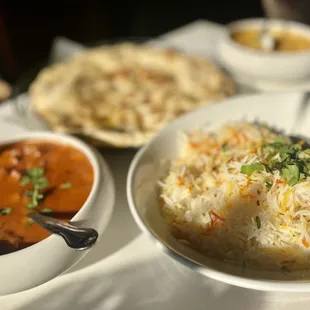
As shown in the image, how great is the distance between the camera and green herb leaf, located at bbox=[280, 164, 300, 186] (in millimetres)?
992

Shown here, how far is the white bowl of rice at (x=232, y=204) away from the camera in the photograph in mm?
928

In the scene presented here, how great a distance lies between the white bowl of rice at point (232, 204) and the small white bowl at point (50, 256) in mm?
84

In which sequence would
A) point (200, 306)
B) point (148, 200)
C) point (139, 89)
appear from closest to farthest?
point (200, 306) < point (148, 200) < point (139, 89)

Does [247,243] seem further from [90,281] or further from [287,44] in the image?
[287,44]

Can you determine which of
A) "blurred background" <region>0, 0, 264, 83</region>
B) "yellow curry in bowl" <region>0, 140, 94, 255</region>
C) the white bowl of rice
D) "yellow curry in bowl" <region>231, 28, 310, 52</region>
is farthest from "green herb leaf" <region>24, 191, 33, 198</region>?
"blurred background" <region>0, 0, 264, 83</region>

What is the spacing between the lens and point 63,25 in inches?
171

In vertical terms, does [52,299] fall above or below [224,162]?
below

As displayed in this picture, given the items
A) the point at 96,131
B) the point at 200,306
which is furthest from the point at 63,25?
the point at 200,306

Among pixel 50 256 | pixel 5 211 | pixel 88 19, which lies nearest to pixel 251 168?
pixel 50 256

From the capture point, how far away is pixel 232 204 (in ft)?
3.37

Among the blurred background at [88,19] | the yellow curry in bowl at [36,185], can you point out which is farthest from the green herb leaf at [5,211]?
the blurred background at [88,19]

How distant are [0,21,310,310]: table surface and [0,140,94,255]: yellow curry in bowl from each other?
16 centimetres

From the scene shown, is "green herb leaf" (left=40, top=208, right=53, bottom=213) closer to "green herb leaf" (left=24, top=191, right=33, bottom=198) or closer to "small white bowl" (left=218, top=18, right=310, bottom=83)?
"green herb leaf" (left=24, top=191, right=33, bottom=198)

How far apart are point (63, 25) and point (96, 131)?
332 cm
